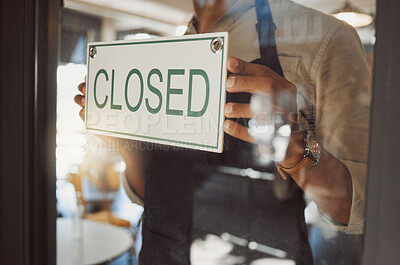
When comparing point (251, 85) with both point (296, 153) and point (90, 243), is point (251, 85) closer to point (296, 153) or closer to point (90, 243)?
point (296, 153)

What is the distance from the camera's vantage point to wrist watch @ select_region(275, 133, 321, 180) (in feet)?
2.05

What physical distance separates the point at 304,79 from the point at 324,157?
0.45ft

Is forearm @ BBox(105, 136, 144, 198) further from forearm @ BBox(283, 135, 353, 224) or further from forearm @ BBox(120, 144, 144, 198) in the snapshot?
forearm @ BBox(283, 135, 353, 224)

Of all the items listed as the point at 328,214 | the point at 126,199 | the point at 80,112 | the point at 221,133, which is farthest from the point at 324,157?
the point at 80,112

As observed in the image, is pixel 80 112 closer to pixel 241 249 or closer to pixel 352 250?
pixel 241 249

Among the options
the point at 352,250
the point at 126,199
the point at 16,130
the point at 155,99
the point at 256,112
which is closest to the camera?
the point at 352,250

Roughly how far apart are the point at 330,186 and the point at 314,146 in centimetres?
7

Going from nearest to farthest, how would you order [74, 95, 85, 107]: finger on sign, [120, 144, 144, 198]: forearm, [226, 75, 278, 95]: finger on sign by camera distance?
[226, 75, 278, 95]: finger on sign < [120, 144, 144, 198]: forearm < [74, 95, 85, 107]: finger on sign

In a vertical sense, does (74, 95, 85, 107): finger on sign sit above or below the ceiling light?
below

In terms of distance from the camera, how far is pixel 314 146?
625mm

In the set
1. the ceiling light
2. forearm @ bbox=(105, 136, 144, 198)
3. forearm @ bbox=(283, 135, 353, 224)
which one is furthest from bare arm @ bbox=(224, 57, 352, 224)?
forearm @ bbox=(105, 136, 144, 198)

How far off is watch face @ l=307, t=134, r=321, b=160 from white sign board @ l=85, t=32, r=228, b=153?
0.58 feet

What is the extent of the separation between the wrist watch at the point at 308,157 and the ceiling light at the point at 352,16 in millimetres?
188

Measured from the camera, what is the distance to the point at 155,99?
83 centimetres
